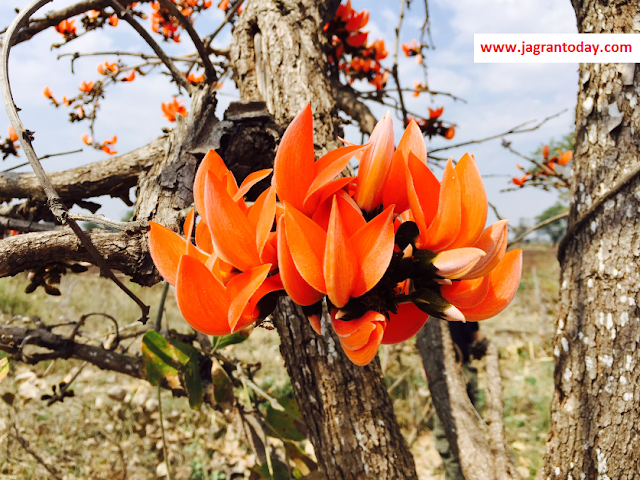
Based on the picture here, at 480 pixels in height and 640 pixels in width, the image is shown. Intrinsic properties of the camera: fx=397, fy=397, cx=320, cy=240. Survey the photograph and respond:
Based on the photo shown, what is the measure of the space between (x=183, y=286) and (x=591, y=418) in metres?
1.02

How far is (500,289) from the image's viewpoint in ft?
1.36

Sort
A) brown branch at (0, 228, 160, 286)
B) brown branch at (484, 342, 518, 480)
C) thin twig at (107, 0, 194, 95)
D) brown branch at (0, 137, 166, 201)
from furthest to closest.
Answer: brown branch at (484, 342, 518, 480) → brown branch at (0, 137, 166, 201) → thin twig at (107, 0, 194, 95) → brown branch at (0, 228, 160, 286)

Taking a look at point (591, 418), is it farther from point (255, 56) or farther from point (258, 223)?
point (255, 56)

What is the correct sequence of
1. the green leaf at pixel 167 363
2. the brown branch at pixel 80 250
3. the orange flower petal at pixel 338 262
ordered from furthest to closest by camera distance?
the green leaf at pixel 167 363
the brown branch at pixel 80 250
the orange flower petal at pixel 338 262

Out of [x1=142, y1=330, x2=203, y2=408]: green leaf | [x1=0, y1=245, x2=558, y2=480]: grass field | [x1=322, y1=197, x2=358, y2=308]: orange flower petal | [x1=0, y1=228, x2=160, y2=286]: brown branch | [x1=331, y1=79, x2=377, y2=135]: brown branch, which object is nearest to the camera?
[x1=322, y1=197, x2=358, y2=308]: orange flower petal

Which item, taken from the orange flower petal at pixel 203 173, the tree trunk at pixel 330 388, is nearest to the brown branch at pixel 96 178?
the tree trunk at pixel 330 388

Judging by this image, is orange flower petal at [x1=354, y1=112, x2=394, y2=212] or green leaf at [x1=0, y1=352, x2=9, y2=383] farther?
green leaf at [x1=0, y1=352, x2=9, y2=383]

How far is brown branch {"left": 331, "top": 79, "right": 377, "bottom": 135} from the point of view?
162 centimetres

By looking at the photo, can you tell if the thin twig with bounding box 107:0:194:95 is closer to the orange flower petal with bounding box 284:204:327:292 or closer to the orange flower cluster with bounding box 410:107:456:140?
the orange flower petal with bounding box 284:204:327:292

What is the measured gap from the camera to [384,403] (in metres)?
0.87

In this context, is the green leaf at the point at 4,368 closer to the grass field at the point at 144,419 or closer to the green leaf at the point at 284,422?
the grass field at the point at 144,419

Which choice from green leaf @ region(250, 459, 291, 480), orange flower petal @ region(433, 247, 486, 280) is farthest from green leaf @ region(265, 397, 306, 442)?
orange flower petal @ region(433, 247, 486, 280)

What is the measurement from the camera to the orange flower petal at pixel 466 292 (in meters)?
0.39

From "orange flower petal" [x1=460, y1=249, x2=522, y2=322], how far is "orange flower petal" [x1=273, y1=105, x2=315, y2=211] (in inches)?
7.9
